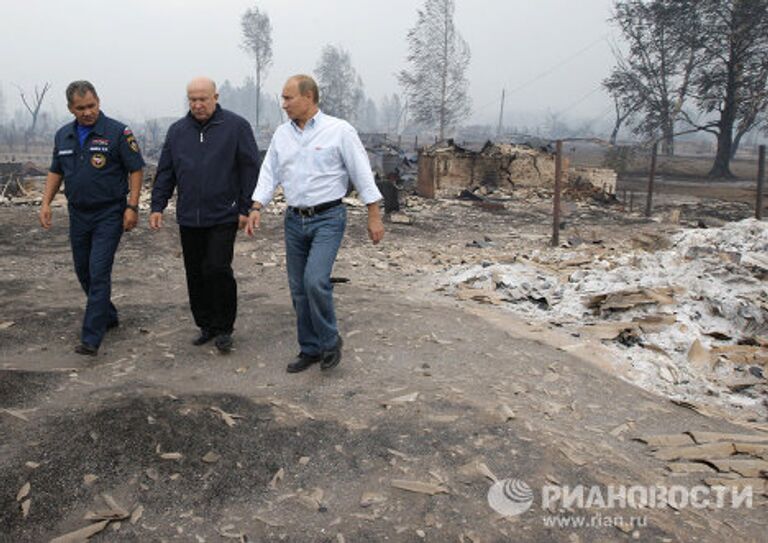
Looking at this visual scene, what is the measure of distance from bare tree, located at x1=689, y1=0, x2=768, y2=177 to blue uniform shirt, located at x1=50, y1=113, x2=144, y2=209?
30675 mm

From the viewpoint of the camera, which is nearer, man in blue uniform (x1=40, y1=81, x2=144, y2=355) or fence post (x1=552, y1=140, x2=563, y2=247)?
man in blue uniform (x1=40, y1=81, x2=144, y2=355)

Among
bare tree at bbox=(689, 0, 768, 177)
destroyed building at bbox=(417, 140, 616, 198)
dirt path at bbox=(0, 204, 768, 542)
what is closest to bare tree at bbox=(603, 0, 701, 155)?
bare tree at bbox=(689, 0, 768, 177)

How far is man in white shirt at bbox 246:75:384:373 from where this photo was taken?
12.8 feet

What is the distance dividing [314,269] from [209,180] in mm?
1063

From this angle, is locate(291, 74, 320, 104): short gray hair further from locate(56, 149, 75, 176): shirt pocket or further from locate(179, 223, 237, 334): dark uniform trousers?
locate(56, 149, 75, 176): shirt pocket

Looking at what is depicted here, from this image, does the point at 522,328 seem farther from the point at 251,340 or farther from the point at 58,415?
the point at 58,415

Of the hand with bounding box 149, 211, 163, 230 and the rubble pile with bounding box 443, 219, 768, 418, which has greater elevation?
the hand with bounding box 149, 211, 163, 230

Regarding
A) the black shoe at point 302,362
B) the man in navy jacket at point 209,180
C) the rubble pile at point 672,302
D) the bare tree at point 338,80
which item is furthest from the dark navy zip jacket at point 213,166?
the bare tree at point 338,80

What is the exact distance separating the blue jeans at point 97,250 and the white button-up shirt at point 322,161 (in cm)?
151

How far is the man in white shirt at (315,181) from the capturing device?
3.89 m

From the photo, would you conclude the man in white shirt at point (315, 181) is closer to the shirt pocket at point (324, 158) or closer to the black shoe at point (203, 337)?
the shirt pocket at point (324, 158)

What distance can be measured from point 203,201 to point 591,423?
3072 mm

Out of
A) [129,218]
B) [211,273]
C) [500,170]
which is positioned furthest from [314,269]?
[500,170]

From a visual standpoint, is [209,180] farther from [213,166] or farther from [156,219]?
[156,219]
